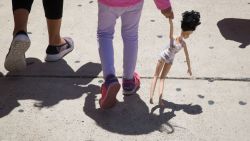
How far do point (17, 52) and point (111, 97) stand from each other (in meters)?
0.87

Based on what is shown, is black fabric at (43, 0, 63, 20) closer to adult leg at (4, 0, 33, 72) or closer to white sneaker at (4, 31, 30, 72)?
adult leg at (4, 0, 33, 72)

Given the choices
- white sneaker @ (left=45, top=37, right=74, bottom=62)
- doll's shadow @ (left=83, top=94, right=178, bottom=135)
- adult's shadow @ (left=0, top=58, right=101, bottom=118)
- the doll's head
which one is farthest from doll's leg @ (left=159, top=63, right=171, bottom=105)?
white sneaker @ (left=45, top=37, right=74, bottom=62)

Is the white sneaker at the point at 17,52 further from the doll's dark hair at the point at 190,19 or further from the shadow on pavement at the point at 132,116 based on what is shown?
the doll's dark hair at the point at 190,19

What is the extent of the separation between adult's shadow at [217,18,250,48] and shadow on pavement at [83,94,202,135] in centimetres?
115

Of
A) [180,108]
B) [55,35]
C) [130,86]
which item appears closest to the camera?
[180,108]

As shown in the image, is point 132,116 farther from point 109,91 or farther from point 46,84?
point 46,84

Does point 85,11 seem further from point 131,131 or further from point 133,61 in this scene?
point 131,131

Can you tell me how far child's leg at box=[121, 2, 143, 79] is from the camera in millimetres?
3086


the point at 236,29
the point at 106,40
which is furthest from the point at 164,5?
the point at 236,29

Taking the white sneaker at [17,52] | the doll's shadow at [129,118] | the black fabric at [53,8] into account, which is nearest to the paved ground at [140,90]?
the doll's shadow at [129,118]

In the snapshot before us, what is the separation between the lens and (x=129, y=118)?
10.4 feet

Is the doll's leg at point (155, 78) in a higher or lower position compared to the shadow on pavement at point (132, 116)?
higher

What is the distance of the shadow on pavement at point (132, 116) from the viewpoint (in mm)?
3062

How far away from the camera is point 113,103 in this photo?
3.24m
